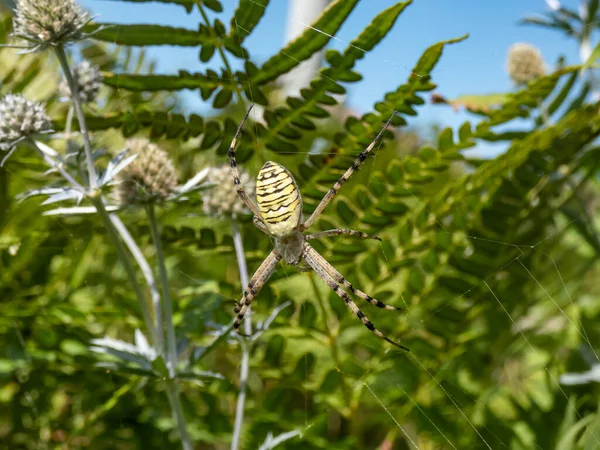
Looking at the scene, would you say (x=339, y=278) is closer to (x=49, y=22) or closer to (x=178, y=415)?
(x=178, y=415)

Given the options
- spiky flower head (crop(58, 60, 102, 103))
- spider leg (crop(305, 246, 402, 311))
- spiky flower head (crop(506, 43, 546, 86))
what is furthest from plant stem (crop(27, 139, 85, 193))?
spiky flower head (crop(506, 43, 546, 86))

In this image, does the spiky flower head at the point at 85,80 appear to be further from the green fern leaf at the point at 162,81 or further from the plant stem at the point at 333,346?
the plant stem at the point at 333,346

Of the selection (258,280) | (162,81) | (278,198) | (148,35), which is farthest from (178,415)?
(148,35)

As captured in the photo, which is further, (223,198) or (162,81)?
(223,198)

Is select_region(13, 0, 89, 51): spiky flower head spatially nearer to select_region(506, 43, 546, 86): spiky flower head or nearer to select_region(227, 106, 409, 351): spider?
select_region(227, 106, 409, 351): spider

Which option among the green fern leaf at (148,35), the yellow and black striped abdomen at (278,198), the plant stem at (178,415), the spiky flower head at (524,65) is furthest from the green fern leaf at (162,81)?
the spiky flower head at (524,65)

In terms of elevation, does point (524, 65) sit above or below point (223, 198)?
above

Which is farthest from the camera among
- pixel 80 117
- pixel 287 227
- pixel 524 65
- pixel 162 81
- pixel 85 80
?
pixel 524 65
